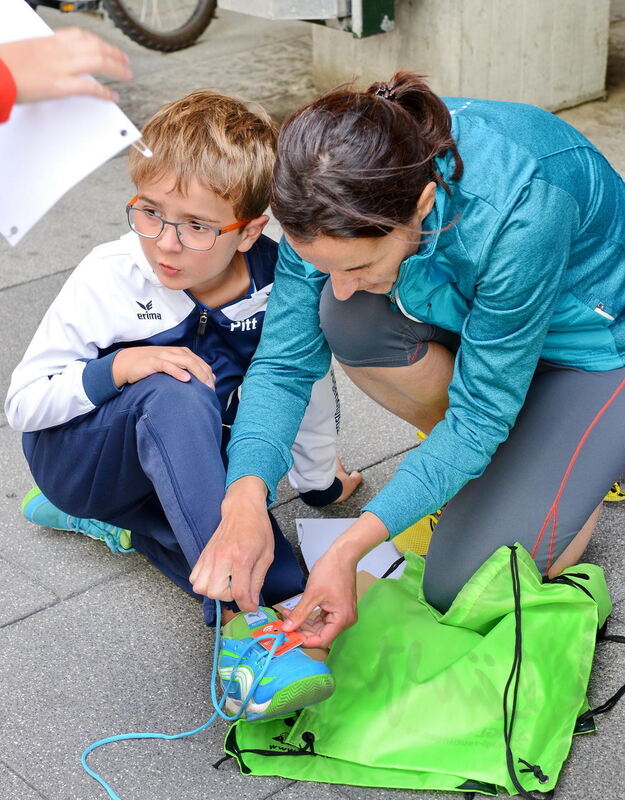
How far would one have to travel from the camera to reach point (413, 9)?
13.8 feet

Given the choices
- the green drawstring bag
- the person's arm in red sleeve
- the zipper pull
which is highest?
the person's arm in red sleeve

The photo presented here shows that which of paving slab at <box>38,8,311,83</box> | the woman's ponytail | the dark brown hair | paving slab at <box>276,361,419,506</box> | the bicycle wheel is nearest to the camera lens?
the dark brown hair

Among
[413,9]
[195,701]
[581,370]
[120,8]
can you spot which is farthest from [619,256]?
[120,8]

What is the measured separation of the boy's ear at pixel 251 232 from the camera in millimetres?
2039

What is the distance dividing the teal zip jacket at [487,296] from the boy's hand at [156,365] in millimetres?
113

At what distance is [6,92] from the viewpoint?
124cm

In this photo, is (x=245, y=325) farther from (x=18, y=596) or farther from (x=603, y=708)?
(x=603, y=708)

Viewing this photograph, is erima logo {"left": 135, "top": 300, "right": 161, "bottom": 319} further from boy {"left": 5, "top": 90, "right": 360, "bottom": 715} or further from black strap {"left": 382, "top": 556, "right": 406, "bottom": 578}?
black strap {"left": 382, "top": 556, "right": 406, "bottom": 578}

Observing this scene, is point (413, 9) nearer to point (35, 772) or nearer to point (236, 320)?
point (236, 320)

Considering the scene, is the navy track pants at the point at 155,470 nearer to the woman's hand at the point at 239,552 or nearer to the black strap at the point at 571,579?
the woman's hand at the point at 239,552

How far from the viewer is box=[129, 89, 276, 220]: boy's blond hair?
195 cm

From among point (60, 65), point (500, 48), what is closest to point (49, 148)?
point (60, 65)

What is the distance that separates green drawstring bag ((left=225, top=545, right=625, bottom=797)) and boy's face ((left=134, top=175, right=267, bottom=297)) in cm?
69

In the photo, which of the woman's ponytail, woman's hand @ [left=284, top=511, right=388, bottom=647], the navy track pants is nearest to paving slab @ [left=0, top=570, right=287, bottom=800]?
the navy track pants
